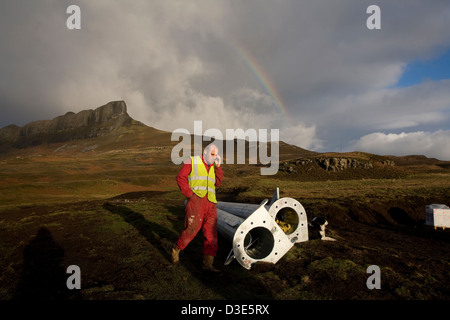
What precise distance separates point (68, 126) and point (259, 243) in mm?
212640

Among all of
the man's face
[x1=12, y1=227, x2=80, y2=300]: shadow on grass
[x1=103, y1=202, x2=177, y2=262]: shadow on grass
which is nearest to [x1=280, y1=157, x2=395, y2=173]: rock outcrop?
[x1=103, y1=202, x2=177, y2=262]: shadow on grass

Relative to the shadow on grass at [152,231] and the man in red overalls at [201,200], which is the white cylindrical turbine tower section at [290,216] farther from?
the shadow on grass at [152,231]

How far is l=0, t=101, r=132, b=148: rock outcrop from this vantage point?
169000 mm

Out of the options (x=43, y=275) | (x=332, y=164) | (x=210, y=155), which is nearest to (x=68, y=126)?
(x=332, y=164)

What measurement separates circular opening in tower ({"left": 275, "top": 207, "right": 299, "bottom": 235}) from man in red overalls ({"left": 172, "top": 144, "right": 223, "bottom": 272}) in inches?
82.1

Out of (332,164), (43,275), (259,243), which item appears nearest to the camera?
(43,275)

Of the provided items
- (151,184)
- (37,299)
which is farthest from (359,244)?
(151,184)

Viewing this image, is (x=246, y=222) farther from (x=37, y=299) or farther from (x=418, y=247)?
(x=418, y=247)

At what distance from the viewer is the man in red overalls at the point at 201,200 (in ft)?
17.4

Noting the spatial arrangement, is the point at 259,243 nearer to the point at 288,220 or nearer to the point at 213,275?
the point at 288,220

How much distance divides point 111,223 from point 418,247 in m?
10.7

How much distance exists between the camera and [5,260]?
19.7 feet

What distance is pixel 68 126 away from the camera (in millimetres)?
181250
